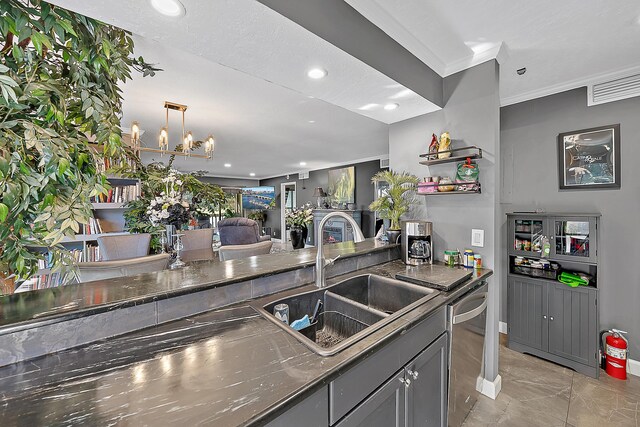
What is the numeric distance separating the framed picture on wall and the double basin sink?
2087 mm

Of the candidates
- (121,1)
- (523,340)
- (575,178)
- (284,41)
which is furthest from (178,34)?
(523,340)

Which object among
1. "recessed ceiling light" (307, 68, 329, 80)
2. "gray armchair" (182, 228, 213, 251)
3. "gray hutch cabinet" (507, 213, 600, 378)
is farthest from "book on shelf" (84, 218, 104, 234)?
"gray hutch cabinet" (507, 213, 600, 378)

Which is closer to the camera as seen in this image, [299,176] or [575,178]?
[575,178]

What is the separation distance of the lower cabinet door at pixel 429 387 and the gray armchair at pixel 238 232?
387cm

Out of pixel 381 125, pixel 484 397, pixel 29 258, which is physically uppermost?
pixel 381 125

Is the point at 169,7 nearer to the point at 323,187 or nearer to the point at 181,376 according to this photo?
the point at 181,376

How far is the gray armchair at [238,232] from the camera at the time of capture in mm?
4898

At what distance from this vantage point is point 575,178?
238 centimetres

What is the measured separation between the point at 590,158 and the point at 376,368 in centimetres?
280

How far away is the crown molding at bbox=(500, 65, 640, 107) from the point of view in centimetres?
212

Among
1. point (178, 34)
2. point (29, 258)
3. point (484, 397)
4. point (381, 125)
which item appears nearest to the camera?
point (29, 258)

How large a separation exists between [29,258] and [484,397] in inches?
108

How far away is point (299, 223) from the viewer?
744cm

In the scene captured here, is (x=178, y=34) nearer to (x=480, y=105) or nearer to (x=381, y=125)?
(x=480, y=105)
